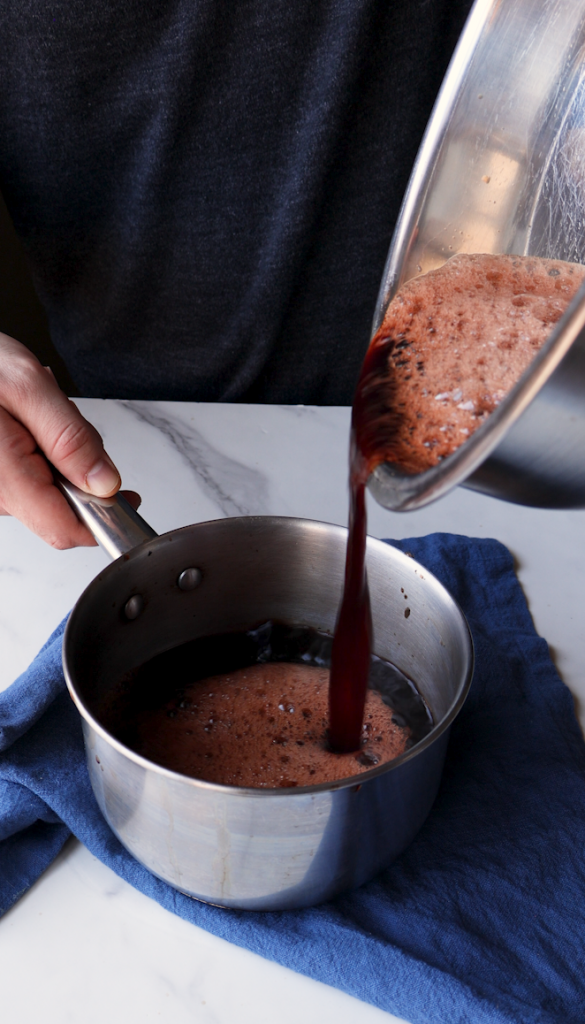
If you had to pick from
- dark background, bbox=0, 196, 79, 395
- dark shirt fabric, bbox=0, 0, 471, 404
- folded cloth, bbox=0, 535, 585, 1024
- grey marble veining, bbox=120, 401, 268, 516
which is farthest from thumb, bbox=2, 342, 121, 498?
dark background, bbox=0, 196, 79, 395

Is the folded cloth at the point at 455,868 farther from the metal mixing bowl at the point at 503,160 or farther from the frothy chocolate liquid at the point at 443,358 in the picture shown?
the metal mixing bowl at the point at 503,160

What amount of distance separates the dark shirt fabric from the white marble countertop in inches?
4.9

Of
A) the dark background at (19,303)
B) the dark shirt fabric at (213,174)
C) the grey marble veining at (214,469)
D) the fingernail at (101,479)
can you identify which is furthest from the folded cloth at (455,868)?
the dark background at (19,303)

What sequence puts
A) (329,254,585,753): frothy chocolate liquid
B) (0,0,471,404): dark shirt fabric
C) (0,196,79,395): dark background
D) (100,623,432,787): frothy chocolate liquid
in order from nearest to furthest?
1. (329,254,585,753): frothy chocolate liquid
2. (100,623,432,787): frothy chocolate liquid
3. (0,0,471,404): dark shirt fabric
4. (0,196,79,395): dark background

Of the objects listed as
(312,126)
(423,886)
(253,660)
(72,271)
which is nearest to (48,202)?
(72,271)

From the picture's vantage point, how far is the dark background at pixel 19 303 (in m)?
1.75

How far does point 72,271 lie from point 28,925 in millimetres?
795

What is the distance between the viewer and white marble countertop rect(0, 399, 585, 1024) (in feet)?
1.71

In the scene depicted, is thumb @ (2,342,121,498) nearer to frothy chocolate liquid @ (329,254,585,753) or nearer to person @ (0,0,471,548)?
person @ (0,0,471,548)

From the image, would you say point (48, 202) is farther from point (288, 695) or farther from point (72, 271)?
point (288, 695)

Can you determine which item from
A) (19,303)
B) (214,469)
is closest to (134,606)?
(214,469)

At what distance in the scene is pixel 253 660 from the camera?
0.77 metres

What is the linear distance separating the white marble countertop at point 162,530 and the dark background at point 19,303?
0.84m

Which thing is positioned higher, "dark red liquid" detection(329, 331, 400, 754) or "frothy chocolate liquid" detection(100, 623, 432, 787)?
"dark red liquid" detection(329, 331, 400, 754)
